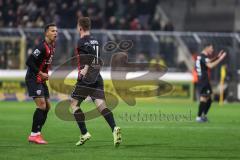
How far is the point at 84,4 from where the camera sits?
35844 millimetres

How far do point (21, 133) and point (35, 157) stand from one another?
15.0 feet

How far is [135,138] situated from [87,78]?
95.4 inches

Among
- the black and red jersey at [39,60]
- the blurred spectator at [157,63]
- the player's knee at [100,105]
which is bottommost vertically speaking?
the blurred spectator at [157,63]

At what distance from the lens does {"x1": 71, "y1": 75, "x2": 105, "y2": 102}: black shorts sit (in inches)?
537

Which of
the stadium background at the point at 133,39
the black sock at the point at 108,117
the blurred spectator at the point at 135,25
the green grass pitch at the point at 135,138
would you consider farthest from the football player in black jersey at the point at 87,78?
the blurred spectator at the point at 135,25

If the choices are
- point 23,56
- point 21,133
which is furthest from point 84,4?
point 21,133

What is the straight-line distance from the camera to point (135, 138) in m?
15.4

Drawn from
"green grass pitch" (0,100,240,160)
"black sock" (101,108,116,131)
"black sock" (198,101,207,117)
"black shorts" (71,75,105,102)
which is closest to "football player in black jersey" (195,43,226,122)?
"black sock" (198,101,207,117)

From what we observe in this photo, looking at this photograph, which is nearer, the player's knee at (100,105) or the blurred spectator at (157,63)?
the player's knee at (100,105)

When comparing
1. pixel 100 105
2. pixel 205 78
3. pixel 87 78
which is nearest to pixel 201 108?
pixel 205 78

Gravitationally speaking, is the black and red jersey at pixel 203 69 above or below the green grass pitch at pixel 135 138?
above

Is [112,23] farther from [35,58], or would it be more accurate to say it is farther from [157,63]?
[35,58]

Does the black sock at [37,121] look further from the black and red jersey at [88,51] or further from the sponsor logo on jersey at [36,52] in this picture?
the black and red jersey at [88,51]

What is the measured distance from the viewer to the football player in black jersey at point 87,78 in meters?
13.5
